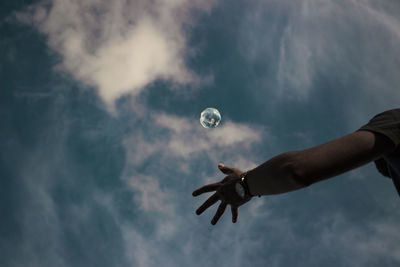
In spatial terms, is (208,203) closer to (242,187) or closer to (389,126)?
(242,187)

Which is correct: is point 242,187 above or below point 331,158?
above

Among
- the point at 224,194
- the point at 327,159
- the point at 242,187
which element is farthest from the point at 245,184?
the point at 327,159

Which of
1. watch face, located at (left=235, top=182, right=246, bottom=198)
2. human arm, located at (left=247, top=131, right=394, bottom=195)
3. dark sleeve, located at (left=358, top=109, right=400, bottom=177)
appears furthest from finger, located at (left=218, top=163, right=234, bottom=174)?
dark sleeve, located at (left=358, top=109, right=400, bottom=177)

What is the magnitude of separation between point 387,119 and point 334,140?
1.89ft

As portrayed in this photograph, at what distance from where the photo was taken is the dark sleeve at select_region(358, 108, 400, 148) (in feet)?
7.41

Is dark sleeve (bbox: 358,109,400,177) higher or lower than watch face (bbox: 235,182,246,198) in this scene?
lower

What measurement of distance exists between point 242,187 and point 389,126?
1724 mm

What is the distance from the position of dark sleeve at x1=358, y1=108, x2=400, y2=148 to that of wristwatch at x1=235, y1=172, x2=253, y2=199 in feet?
4.82

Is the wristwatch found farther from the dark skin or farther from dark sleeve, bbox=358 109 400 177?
dark sleeve, bbox=358 109 400 177

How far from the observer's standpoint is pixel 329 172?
7.11 feet

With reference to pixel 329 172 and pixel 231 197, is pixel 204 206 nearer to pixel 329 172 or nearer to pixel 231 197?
pixel 231 197

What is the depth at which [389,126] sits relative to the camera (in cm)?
230

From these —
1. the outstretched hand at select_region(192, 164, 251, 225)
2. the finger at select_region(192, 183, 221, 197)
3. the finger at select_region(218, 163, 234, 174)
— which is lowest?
the outstretched hand at select_region(192, 164, 251, 225)

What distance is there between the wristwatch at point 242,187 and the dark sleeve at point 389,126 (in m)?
1.47
